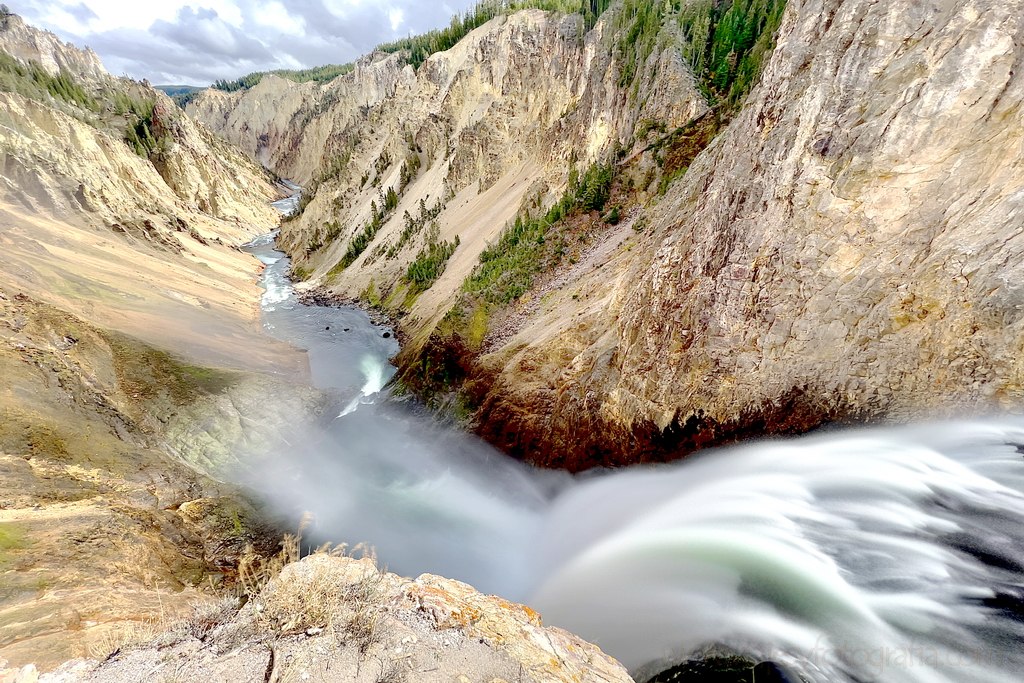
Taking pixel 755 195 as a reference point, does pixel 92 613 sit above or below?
below

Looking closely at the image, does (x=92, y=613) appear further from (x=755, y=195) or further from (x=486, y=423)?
(x=755, y=195)

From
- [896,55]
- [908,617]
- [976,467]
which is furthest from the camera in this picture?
[896,55]

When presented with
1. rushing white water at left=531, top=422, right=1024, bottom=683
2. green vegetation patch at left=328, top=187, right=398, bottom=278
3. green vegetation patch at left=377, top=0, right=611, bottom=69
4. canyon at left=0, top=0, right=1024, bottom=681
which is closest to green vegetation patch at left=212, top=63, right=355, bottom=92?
green vegetation patch at left=377, top=0, right=611, bottom=69

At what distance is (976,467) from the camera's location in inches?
231

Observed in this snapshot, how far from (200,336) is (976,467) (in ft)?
86.3

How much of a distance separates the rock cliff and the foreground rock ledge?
21.4 ft

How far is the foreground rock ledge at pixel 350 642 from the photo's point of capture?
3713mm

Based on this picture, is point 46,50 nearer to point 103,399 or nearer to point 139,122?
point 139,122

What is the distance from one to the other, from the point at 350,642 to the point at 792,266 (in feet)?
30.7

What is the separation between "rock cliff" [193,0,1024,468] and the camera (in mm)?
6895

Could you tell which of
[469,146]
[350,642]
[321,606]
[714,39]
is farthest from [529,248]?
[469,146]

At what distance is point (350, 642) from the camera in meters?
3.98

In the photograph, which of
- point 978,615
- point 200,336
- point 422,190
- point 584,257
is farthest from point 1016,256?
point 422,190

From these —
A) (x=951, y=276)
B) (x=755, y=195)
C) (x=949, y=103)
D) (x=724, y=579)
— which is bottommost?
(x=724, y=579)
